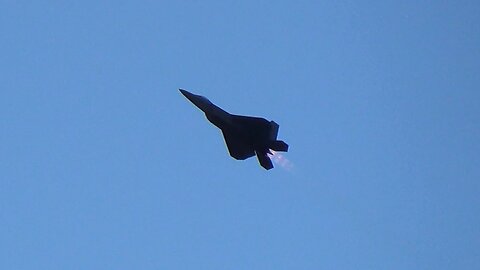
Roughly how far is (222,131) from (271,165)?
4625 mm

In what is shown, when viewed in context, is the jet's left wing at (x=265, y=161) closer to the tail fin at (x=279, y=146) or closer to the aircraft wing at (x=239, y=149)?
the tail fin at (x=279, y=146)

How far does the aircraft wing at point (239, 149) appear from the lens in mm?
42594

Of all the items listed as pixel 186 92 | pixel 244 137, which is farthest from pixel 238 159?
pixel 186 92

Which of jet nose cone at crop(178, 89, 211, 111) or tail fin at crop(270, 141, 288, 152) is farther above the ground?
jet nose cone at crop(178, 89, 211, 111)

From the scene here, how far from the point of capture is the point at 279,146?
134 feet

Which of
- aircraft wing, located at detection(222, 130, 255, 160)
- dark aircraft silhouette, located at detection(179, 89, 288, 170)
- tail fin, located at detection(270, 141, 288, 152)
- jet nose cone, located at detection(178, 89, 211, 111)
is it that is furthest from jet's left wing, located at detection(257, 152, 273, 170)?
jet nose cone, located at detection(178, 89, 211, 111)

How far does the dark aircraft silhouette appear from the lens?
41562 millimetres

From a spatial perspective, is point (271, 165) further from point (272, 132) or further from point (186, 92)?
point (186, 92)

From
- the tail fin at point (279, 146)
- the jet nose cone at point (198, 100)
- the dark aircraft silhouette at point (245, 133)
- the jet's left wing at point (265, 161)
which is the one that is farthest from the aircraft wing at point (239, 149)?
the jet nose cone at point (198, 100)

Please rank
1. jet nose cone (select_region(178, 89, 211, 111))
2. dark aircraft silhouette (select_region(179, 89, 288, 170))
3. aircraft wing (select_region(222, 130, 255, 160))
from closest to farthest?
dark aircraft silhouette (select_region(179, 89, 288, 170)) → aircraft wing (select_region(222, 130, 255, 160)) → jet nose cone (select_region(178, 89, 211, 111))

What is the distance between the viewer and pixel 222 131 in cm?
4412

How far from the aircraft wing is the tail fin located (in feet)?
6.23

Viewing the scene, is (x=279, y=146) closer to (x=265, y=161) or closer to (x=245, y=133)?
(x=265, y=161)

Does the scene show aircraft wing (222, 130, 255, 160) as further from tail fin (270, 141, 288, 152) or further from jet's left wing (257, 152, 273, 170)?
tail fin (270, 141, 288, 152)
